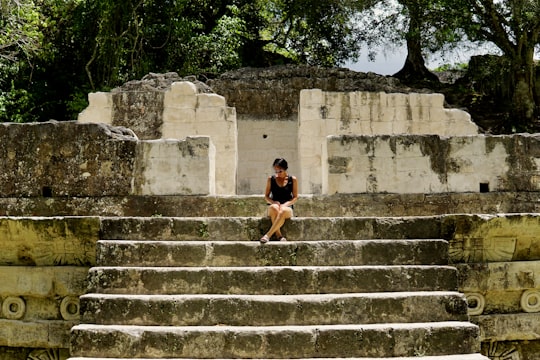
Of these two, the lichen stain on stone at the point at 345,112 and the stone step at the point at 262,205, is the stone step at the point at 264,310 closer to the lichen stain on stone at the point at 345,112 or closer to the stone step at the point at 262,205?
the stone step at the point at 262,205

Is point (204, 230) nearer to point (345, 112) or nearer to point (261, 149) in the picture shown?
point (345, 112)

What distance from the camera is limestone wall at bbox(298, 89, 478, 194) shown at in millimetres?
10156

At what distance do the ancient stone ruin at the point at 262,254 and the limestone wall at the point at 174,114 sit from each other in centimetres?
292

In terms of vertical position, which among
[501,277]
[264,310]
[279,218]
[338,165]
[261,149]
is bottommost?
[264,310]

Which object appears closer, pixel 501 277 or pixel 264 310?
pixel 264 310

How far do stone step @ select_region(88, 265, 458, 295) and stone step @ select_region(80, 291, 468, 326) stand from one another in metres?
0.16

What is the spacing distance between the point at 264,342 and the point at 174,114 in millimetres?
Result: 6158

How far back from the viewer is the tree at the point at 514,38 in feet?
→ 53.1

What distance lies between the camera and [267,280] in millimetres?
4793

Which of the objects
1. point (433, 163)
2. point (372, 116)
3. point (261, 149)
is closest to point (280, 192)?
point (433, 163)

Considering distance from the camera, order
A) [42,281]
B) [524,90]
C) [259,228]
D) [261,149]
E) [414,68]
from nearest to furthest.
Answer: [42,281], [259,228], [261,149], [524,90], [414,68]

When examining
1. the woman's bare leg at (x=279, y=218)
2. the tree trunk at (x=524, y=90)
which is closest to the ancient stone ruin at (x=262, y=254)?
the woman's bare leg at (x=279, y=218)

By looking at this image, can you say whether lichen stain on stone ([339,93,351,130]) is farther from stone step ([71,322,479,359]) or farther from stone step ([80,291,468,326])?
stone step ([71,322,479,359])

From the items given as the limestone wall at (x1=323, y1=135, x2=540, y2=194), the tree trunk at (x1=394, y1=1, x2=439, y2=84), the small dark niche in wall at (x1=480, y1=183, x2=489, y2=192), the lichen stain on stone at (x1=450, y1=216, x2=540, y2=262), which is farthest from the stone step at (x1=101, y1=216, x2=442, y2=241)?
the tree trunk at (x1=394, y1=1, x2=439, y2=84)
